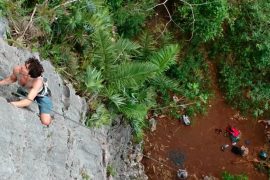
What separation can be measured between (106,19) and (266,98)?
4.98 meters

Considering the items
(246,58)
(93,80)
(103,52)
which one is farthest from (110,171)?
(246,58)

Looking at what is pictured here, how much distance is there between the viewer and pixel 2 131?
17.1 ft

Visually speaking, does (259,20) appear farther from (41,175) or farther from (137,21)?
(41,175)

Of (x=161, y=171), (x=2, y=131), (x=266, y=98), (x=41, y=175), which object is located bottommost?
(x=161, y=171)

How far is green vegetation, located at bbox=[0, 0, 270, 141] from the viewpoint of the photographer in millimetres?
7758

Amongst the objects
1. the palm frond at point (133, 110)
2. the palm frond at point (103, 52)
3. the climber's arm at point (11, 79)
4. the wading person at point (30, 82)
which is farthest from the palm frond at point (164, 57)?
the climber's arm at point (11, 79)

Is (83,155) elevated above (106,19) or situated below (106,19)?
below

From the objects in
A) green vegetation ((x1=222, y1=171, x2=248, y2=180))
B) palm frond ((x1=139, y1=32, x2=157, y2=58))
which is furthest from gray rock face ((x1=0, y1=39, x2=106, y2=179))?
green vegetation ((x1=222, y1=171, x2=248, y2=180))

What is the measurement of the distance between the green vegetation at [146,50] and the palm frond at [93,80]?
0.06 feet

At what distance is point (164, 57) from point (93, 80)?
1.51m

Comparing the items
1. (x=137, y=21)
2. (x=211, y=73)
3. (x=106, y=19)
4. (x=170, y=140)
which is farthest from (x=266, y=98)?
(x=106, y=19)

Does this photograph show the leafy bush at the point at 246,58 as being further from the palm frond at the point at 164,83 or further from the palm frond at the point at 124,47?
the palm frond at the point at 124,47

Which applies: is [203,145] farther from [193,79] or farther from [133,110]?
[133,110]

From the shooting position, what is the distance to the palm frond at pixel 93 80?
7707 mm
